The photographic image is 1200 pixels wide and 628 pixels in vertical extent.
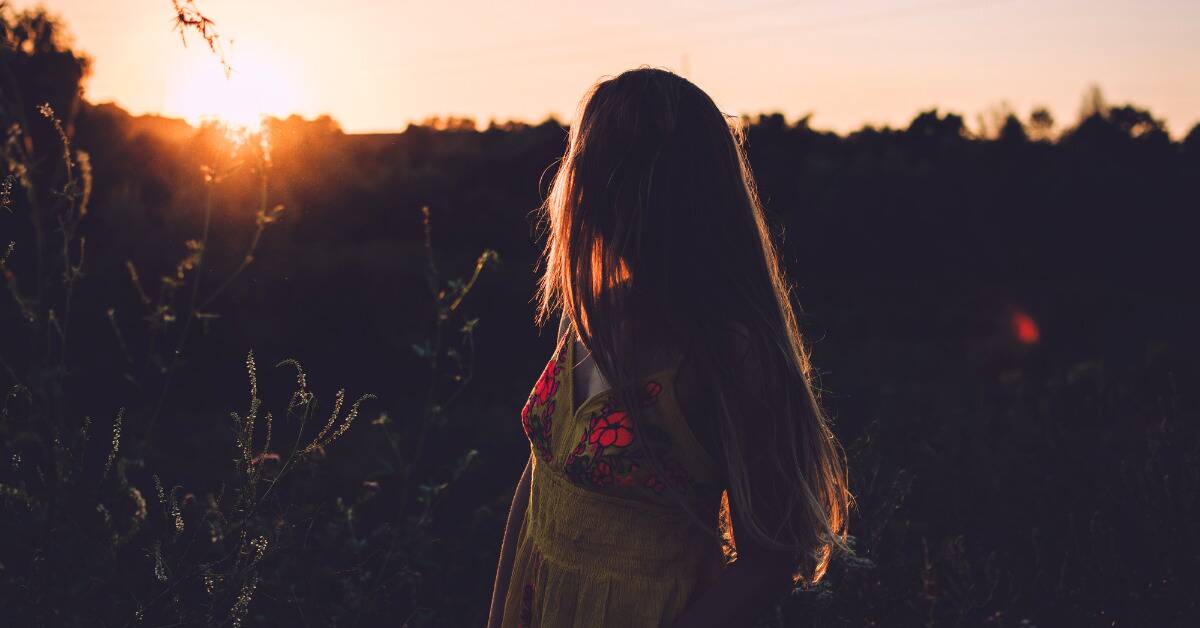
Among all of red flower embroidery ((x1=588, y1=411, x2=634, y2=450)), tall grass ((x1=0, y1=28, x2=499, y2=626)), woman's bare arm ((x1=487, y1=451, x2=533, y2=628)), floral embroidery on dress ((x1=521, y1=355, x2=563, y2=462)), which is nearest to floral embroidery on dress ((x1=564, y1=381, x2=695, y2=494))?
red flower embroidery ((x1=588, y1=411, x2=634, y2=450))

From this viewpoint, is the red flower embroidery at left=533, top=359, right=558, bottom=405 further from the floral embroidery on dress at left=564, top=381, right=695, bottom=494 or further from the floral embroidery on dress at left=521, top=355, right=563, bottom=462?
the floral embroidery on dress at left=564, top=381, right=695, bottom=494

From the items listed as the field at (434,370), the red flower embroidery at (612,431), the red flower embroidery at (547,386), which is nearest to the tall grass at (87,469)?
the field at (434,370)

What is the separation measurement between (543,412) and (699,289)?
42cm

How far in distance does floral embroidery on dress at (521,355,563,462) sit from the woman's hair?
0.55 feet

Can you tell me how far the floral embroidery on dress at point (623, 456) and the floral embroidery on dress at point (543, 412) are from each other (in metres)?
0.16

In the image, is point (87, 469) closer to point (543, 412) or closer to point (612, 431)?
point (543, 412)

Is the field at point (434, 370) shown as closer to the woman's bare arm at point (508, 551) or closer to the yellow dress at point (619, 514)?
the woman's bare arm at point (508, 551)

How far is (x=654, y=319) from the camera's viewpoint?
4.66 ft

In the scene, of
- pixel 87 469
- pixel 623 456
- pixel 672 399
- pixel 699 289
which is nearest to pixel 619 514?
pixel 623 456

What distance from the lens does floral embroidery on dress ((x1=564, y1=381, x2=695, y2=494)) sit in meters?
1.34

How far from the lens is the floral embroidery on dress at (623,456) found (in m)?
1.34

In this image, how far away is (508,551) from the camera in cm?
177

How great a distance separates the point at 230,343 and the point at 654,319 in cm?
676

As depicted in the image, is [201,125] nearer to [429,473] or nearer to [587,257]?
[587,257]
